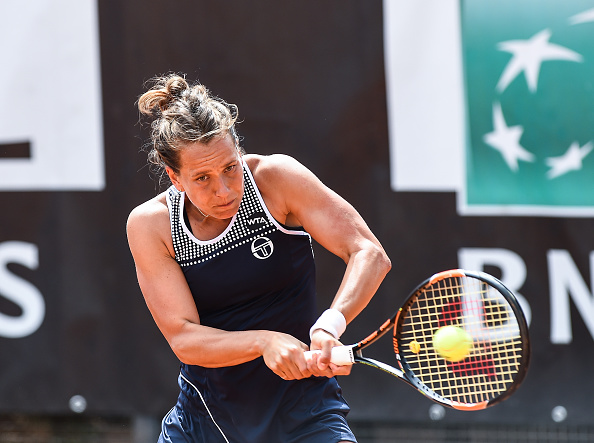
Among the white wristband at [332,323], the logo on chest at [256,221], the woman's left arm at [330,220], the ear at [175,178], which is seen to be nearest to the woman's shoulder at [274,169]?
the woman's left arm at [330,220]

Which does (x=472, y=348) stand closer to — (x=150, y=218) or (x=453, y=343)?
(x=453, y=343)

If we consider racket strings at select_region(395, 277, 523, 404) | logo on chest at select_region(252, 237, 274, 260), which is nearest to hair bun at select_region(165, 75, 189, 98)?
logo on chest at select_region(252, 237, 274, 260)

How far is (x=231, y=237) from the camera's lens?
2406 mm

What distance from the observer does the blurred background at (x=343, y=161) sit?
152 inches

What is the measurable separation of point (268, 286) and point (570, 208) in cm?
200

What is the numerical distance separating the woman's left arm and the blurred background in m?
1.53

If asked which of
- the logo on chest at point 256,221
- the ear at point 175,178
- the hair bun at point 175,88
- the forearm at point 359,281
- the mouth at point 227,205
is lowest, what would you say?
the forearm at point 359,281

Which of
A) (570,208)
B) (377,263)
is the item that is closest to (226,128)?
(377,263)

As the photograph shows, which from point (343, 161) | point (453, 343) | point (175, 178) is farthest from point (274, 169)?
point (343, 161)

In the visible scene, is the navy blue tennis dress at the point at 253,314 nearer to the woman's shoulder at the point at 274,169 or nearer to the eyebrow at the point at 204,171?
the woman's shoulder at the point at 274,169

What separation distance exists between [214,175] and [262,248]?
10.7 inches

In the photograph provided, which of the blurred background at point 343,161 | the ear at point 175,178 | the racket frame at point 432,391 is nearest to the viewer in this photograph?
the racket frame at point 432,391

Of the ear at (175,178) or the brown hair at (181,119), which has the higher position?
the brown hair at (181,119)

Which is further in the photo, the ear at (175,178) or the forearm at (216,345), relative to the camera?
the ear at (175,178)
